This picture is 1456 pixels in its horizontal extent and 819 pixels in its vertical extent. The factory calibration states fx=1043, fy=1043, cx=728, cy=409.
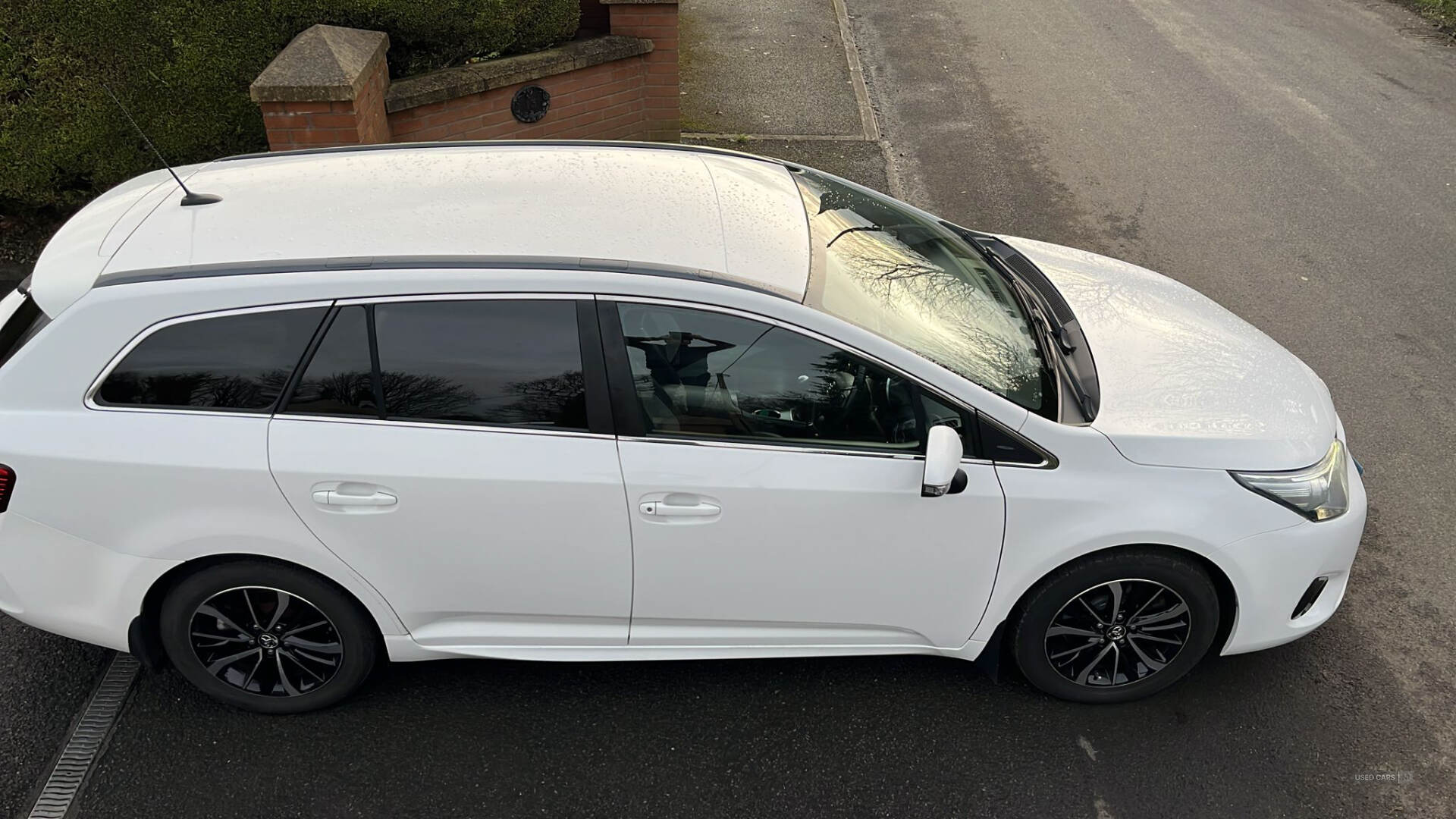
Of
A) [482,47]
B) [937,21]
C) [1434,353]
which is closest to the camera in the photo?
[1434,353]

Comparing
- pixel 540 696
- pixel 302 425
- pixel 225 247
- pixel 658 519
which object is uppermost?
pixel 225 247

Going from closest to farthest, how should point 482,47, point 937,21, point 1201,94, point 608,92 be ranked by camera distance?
point 482,47 < point 608,92 < point 1201,94 < point 937,21

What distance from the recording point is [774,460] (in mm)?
3076

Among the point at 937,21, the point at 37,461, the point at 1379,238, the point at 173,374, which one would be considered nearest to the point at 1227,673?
the point at 173,374

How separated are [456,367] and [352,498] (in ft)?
1.61

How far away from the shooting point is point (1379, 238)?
7238 millimetres

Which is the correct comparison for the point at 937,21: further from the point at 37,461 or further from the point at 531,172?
the point at 37,461

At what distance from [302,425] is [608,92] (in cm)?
501

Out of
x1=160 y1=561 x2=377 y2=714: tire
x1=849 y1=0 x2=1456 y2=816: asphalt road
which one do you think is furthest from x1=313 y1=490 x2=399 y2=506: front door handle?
x1=849 y1=0 x2=1456 y2=816: asphalt road

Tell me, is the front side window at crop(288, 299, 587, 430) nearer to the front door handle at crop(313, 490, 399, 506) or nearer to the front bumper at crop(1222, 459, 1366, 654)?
the front door handle at crop(313, 490, 399, 506)

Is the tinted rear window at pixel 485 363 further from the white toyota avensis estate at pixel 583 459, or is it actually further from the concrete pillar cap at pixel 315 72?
the concrete pillar cap at pixel 315 72

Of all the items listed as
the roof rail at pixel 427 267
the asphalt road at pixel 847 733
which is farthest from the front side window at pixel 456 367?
the asphalt road at pixel 847 733

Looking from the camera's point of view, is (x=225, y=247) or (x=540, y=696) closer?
(x=225, y=247)

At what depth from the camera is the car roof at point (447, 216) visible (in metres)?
3.09
